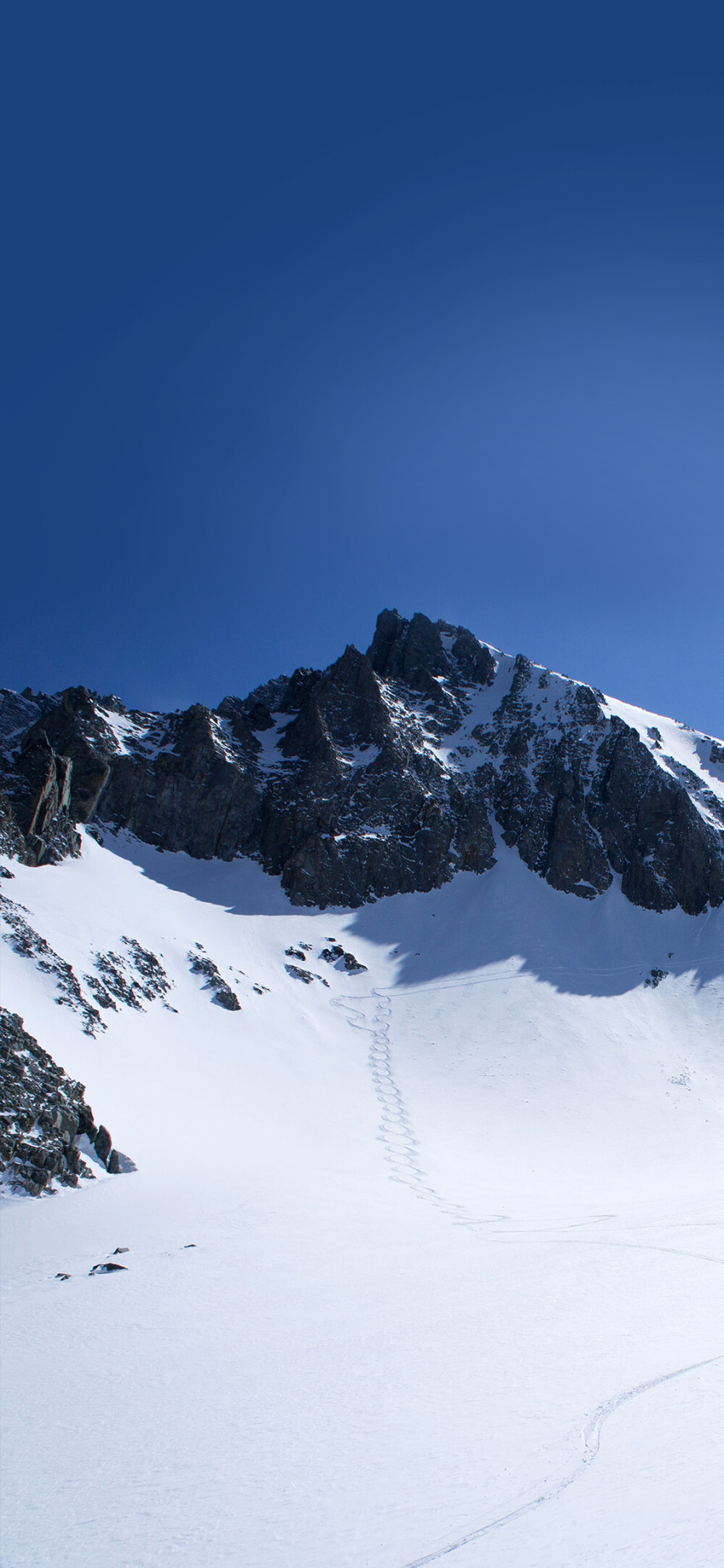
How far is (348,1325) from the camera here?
8328mm

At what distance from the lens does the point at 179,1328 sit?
8.70 meters

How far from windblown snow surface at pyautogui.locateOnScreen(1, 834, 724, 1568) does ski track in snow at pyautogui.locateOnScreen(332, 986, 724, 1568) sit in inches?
1.5

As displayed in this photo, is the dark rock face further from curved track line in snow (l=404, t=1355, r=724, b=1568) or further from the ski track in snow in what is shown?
curved track line in snow (l=404, t=1355, r=724, b=1568)

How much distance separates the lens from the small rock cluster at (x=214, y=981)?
1665 inches

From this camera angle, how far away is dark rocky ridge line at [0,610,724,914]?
71.4 metres

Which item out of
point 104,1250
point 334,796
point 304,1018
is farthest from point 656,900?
point 104,1250

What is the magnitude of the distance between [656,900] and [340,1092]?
4666cm

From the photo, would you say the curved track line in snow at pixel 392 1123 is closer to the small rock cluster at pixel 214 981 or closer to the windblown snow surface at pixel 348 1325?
the windblown snow surface at pixel 348 1325

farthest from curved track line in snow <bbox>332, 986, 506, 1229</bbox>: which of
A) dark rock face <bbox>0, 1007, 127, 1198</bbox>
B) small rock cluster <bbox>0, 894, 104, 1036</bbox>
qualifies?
small rock cluster <bbox>0, 894, 104, 1036</bbox>

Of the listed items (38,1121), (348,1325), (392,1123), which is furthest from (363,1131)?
(348,1325)

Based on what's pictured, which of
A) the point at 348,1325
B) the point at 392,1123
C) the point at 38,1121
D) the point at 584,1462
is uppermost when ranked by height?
the point at 584,1462

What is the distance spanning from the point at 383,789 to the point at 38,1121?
62803 millimetres

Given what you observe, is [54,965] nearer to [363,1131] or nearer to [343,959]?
[363,1131]

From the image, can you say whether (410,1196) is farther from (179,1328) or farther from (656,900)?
(656,900)
